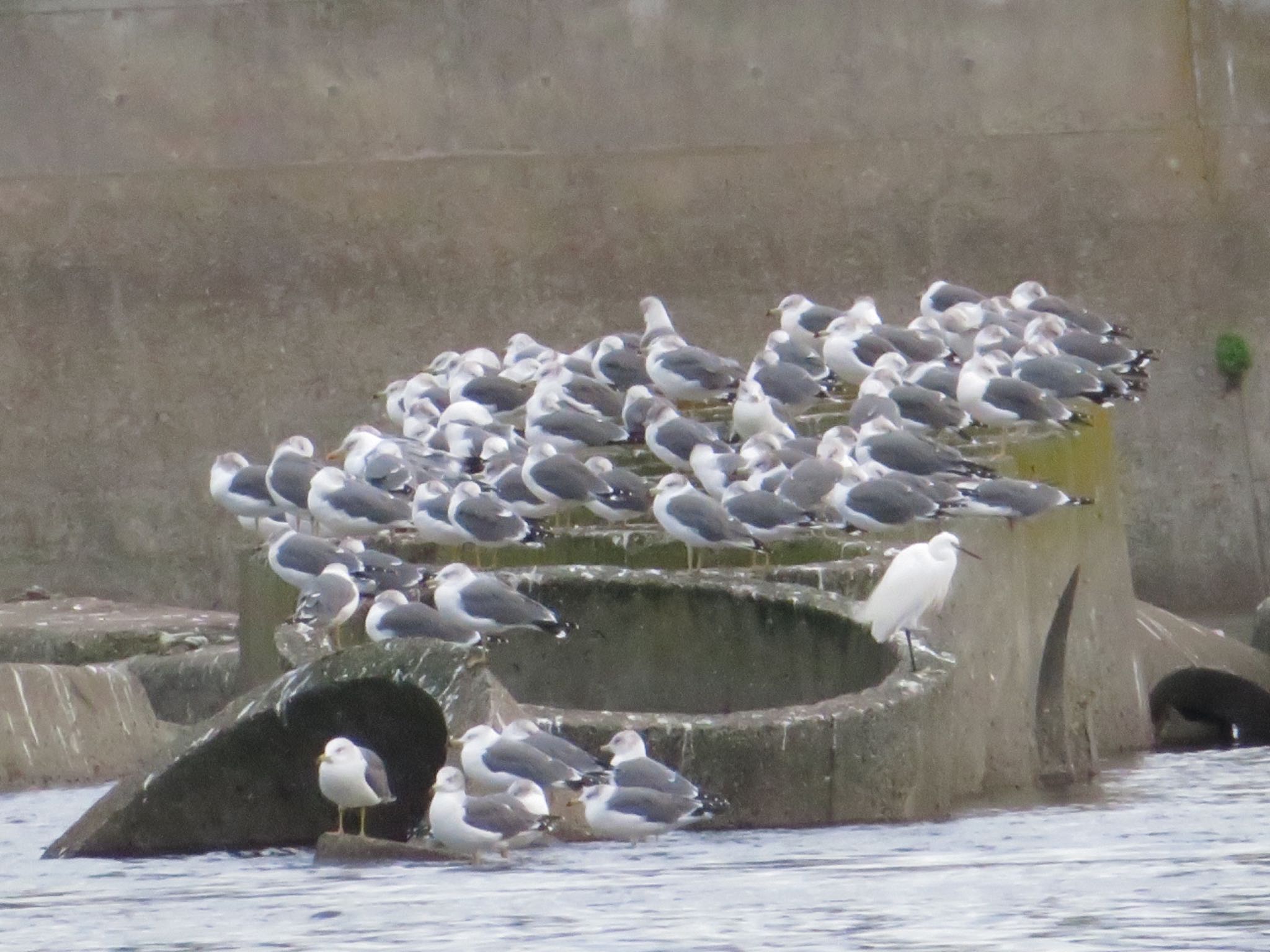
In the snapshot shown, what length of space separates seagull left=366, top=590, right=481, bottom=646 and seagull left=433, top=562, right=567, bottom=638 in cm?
5

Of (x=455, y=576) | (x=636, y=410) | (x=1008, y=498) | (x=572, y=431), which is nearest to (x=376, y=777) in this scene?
(x=455, y=576)

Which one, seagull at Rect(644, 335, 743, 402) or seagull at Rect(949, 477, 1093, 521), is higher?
seagull at Rect(644, 335, 743, 402)

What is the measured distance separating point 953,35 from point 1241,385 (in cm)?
285

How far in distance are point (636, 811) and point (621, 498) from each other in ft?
12.6

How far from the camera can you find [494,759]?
9656 mm

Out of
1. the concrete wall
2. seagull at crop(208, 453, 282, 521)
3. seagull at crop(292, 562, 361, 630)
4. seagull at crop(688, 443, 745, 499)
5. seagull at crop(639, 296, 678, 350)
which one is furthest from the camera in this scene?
the concrete wall

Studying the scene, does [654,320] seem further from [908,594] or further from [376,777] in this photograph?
[376,777]

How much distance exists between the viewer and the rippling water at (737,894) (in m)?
8.28

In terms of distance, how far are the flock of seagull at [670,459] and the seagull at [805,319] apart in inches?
0.7

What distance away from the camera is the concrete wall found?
1895 centimetres

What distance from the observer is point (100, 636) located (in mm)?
15633

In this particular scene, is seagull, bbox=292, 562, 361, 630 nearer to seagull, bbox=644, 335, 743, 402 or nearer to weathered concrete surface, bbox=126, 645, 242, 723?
weathered concrete surface, bbox=126, 645, 242, 723

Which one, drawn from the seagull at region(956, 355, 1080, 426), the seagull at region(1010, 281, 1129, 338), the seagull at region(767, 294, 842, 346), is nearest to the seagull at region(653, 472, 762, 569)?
the seagull at region(956, 355, 1080, 426)

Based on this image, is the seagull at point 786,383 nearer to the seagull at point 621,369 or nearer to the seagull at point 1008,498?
the seagull at point 621,369
